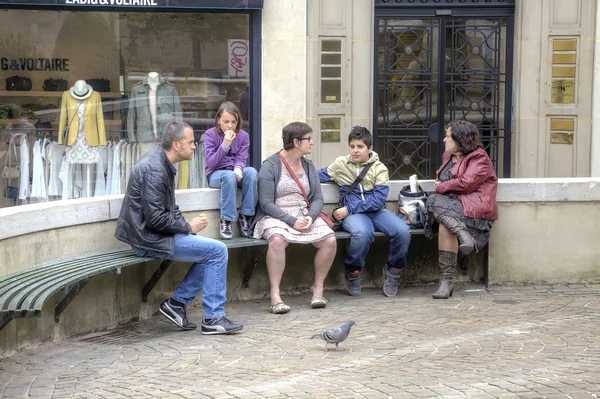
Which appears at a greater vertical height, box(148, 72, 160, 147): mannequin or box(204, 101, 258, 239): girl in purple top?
box(148, 72, 160, 147): mannequin

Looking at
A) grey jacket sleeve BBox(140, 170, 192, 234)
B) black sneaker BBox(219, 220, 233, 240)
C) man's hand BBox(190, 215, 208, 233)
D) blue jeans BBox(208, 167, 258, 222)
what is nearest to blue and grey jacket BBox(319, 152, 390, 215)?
blue jeans BBox(208, 167, 258, 222)

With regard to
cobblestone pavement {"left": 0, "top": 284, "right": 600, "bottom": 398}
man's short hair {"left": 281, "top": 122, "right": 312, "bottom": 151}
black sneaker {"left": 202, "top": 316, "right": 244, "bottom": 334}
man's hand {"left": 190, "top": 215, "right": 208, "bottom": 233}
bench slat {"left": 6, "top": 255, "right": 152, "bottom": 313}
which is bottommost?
cobblestone pavement {"left": 0, "top": 284, "right": 600, "bottom": 398}

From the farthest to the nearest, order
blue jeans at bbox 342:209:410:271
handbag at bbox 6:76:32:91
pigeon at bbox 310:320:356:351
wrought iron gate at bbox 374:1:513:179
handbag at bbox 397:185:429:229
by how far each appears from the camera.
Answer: wrought iron gate at bbox 374:1:513:179 < handbag at bbox 6:76:32:91 < handbag at bbox 397:185:429:229 < blue jeans at bbox 342:209:410:271 < pigeon at bbox 310:320:356:351

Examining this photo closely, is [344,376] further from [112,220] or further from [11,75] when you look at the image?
[11,75]

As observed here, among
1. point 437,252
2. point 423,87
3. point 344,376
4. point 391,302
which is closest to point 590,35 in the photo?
point 423,87

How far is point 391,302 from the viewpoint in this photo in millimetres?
8820

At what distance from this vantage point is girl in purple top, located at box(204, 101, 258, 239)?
866cm

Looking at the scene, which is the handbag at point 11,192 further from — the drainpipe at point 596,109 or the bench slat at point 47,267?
the drainpipe at point 596,109

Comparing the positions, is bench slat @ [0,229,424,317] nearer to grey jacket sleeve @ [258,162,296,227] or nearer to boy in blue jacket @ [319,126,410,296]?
grey jacket sleeve @ [258,162,296,227]

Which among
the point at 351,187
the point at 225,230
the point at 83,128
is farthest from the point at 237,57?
the point at 225,230

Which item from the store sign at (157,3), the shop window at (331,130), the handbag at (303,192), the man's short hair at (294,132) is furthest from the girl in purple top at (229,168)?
the shop window at (331,130)

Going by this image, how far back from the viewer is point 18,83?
12.9 metres

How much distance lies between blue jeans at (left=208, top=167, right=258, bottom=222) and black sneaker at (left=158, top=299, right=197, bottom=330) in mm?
1091

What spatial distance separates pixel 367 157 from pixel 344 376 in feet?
9.94
